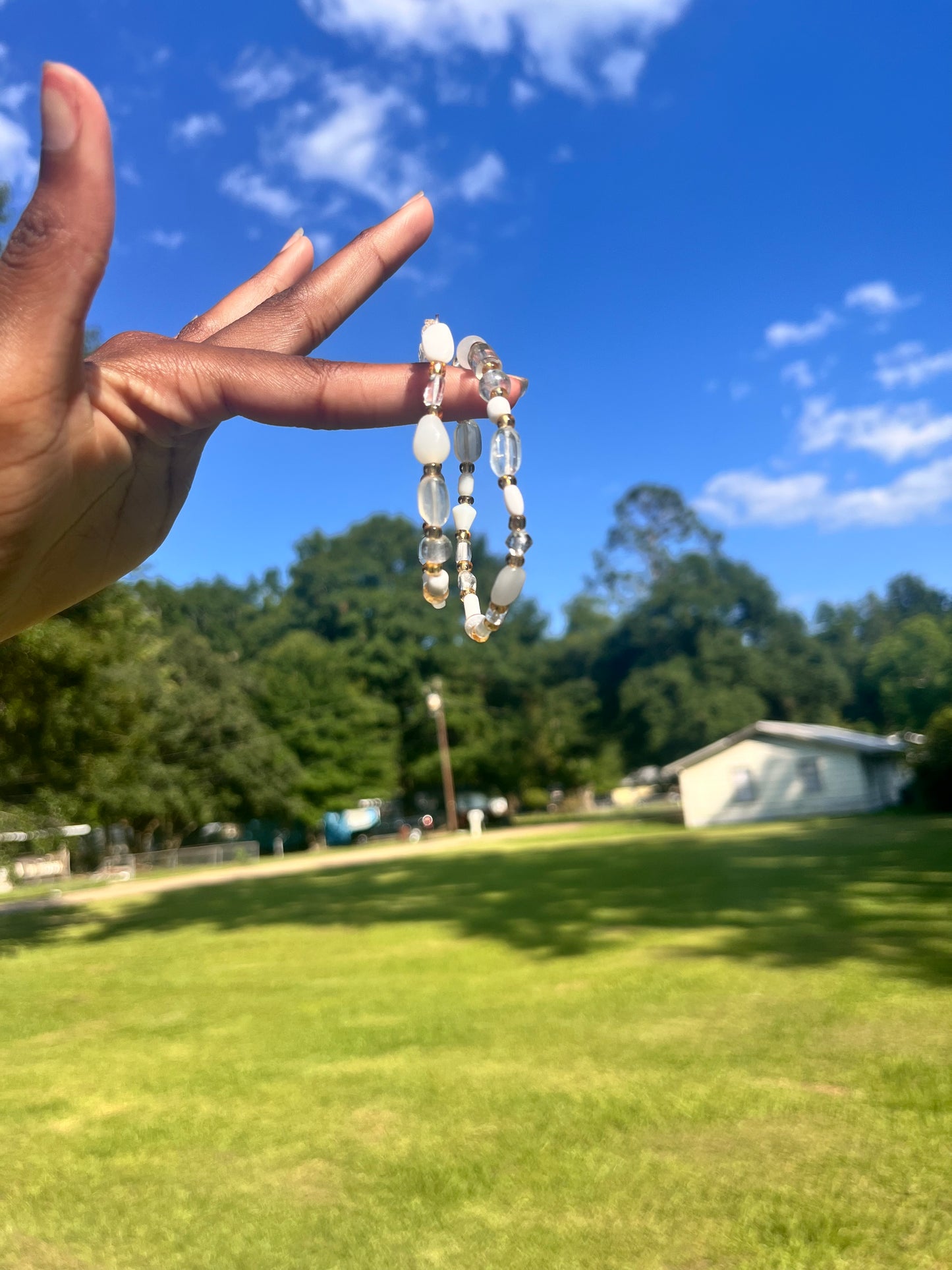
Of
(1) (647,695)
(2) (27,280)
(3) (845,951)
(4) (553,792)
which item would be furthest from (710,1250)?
(4) (553,792)

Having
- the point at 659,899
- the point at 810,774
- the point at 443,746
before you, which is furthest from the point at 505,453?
the point at 443,746

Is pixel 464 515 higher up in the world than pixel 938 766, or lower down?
higher up

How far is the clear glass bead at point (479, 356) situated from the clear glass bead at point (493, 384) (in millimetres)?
39

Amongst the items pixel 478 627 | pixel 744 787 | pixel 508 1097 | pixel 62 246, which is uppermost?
pixel 62 246

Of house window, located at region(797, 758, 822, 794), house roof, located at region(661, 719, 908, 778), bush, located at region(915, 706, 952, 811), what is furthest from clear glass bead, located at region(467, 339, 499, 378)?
house window, located at region(797, 758, 822, 794)

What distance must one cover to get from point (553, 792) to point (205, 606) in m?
27.8

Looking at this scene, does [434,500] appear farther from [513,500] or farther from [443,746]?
[443,746]

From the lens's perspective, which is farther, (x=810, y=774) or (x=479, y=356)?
(x=810, y=774)

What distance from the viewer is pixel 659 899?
45.2ft

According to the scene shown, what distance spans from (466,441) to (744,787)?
3365 cm

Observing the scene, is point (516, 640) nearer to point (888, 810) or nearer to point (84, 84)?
point (888, 810)

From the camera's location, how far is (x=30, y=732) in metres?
14.2

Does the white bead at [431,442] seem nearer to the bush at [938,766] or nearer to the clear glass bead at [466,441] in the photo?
the clear glass bead at [466,441]

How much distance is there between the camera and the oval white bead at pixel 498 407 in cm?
140
